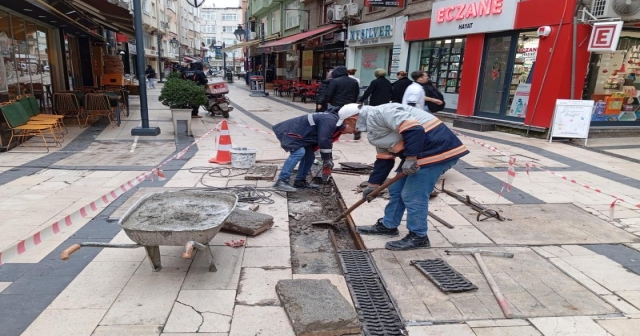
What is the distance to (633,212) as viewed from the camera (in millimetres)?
5129

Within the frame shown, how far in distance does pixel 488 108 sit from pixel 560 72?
2.51 meters

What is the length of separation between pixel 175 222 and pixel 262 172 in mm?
3085

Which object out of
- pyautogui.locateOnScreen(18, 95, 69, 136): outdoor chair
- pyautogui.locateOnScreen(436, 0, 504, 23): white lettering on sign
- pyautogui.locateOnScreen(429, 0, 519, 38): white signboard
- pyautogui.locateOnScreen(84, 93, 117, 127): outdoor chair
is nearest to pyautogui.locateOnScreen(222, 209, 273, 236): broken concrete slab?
pyautogui.locateOnScreen(18, 95, 69, 136): outdoor chair

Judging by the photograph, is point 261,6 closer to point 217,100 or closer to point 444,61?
point 217,100

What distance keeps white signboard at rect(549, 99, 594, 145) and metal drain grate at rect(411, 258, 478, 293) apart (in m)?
7.57

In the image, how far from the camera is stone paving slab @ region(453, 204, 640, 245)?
4281 millimetres

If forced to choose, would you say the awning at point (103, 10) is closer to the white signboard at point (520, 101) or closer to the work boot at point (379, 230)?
the work boot at point (379, 230)

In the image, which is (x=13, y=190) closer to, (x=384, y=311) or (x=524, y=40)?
(x=384, y=311)

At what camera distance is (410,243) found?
13.0ft

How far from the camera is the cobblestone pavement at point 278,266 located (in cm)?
280

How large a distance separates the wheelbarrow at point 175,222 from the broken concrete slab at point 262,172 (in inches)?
89.3

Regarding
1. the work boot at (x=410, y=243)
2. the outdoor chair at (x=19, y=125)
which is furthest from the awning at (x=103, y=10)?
the work boot at (x=410, y=243)

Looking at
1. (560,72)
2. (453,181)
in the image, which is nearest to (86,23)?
(453,181)

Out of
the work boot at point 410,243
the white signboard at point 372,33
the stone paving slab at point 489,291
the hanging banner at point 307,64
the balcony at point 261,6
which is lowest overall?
the stone paving slab at point 489,291
